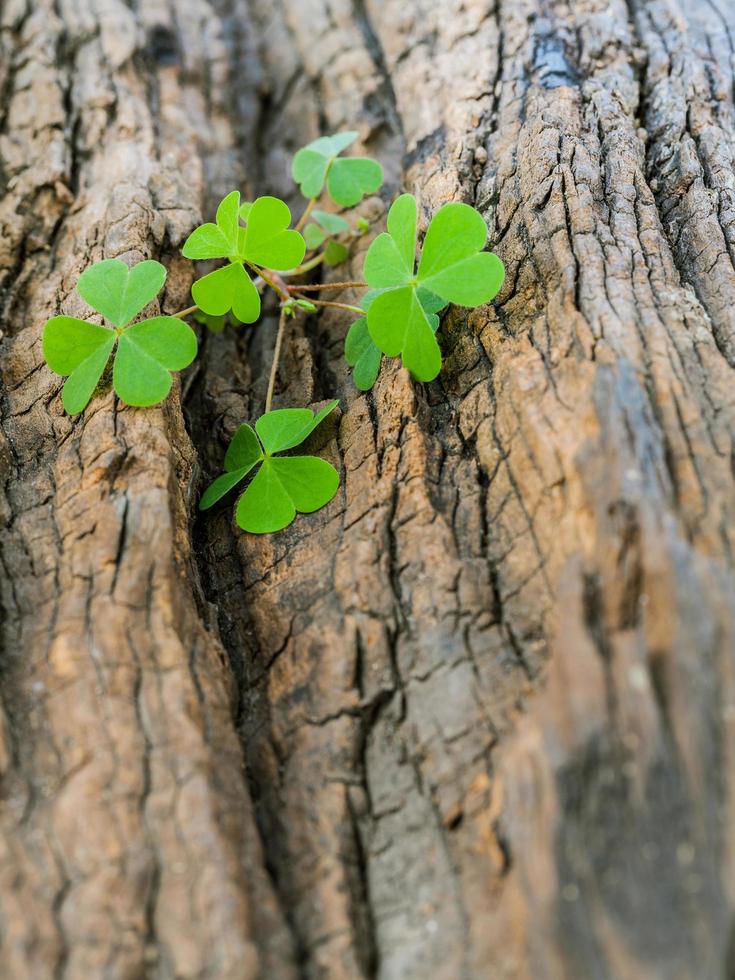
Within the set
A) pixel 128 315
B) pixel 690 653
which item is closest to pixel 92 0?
pixel 128 315

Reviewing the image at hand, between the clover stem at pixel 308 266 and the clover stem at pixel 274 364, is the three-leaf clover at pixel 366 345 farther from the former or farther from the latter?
the clover stem at pixel 308 266

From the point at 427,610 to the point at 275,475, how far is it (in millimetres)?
534

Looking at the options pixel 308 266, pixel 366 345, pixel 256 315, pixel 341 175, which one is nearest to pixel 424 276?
pixel 366 345

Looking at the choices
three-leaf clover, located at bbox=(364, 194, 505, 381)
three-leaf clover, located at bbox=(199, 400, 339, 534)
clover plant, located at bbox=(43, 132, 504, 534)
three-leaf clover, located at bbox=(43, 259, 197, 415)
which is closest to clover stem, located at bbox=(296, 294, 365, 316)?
clover plant, located at bbox=(43, 132, 504, 534)

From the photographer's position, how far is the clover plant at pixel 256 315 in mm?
2062

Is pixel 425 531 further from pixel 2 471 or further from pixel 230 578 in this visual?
pixel 2 471

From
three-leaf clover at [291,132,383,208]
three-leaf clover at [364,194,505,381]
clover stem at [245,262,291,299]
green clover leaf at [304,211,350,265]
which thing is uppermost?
three-leaf clover at [291,132,383,208]

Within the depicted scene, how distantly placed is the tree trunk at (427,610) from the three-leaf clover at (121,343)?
8 cm

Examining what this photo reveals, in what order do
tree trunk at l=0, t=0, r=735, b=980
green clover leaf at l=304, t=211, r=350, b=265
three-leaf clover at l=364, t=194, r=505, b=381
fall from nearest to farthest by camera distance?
1. tree trunk at l=0, t=0, r=735, b=980
2. three-leaf clover at l=364, t=194, r=505, b=381
3. green clover leaf at l=304, t=211, r=350, b=265

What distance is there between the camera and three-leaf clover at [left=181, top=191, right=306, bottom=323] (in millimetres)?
2176

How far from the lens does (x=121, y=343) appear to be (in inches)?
83.3

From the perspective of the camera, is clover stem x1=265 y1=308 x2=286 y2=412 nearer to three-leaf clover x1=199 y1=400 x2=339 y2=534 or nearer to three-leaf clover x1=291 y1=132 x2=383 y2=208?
three-leaf clover x1=199 y1=400 x2=339 y2=534

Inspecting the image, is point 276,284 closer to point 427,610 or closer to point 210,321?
point 210,321

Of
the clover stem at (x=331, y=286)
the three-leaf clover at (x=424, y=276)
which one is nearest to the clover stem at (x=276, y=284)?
the clover stem at (x=331, y=286)
